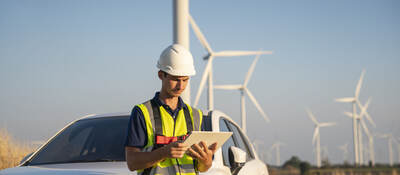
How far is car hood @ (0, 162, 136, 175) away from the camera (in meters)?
4.65

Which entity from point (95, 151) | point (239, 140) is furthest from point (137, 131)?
point (239, 140)

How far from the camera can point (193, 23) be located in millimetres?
25719

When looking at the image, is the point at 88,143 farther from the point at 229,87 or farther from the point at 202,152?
the point at 229,87

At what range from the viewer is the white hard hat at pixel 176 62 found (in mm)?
3723

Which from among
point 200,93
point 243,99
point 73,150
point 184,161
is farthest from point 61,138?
→ point 243,99

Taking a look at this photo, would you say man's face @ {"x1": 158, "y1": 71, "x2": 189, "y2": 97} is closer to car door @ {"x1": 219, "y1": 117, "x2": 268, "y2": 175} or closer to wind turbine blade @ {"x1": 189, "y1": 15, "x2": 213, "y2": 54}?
car door @ {"x1": 219, "y1": 117, "x2": 268, "y2": 175}

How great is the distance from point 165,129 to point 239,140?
3399 mm

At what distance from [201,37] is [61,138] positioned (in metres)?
21.1

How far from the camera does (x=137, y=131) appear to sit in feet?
11.9

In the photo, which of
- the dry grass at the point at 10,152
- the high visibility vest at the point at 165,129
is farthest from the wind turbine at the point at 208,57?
the high visibility vest at the point at 165,129

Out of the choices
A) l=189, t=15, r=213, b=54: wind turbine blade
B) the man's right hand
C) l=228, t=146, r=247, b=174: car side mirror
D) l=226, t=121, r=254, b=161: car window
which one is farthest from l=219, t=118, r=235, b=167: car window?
l=189, t=15, r=213, b=54: wind turbine blade

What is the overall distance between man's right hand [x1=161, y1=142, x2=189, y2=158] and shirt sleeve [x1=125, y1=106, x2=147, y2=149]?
0.78 ft

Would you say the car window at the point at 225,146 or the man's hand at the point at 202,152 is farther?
the car window at the point at 225,146

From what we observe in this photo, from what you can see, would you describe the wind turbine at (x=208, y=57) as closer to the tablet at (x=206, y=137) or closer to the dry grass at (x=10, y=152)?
the dry grass at (x=10, y=152)
